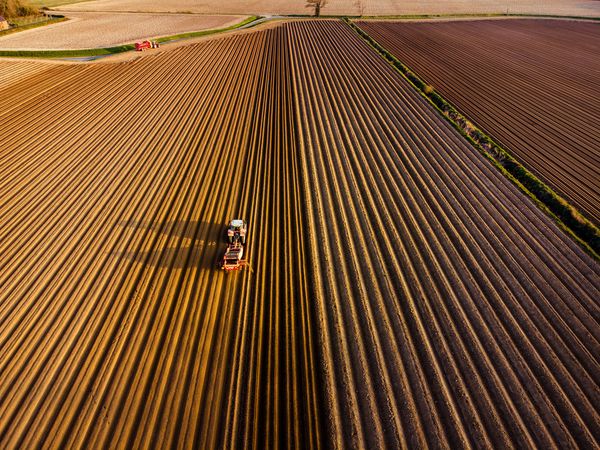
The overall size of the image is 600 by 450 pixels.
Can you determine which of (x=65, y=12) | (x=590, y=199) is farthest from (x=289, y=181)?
(x=65, y=12)

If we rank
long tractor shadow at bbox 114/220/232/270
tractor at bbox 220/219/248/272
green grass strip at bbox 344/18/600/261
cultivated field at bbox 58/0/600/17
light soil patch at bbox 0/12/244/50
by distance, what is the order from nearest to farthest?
tractor at bbox 220/219/248/272
long tractor shadow at bbox 114/220/232/270
green grass strip at bbox 344/18/600/261
light soil patch at bbox 0/12/244/50
cultivated field at bbox 58/0/600/17

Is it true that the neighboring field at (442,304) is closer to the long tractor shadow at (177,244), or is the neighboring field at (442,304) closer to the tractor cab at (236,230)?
the tractor cab at (236,230)

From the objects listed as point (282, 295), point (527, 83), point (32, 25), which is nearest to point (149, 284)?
point (282, 295)

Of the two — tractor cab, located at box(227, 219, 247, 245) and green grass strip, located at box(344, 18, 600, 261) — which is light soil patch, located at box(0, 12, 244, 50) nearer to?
tractor cab, located at box(227, 219, 247, 245)

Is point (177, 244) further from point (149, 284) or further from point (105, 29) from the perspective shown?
point (105, 29)

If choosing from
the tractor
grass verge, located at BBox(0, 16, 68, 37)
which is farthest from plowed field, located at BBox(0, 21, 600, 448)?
grass verge, located at BBox(0, 16, 68, 37)

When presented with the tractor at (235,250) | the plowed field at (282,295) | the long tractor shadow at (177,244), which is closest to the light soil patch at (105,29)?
the plowed field at (282,295)
